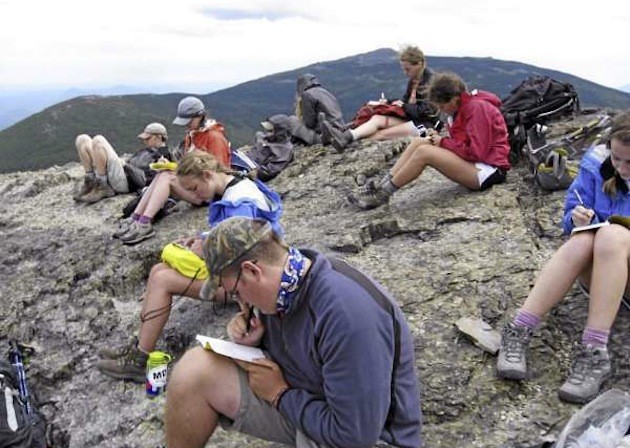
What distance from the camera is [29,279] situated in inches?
369

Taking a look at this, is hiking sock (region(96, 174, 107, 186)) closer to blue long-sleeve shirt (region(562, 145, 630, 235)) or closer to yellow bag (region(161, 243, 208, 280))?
yellow bag (region(161, 243, 208, 280))

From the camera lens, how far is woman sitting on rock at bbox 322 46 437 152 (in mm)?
11961

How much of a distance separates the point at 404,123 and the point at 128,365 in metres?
7.82

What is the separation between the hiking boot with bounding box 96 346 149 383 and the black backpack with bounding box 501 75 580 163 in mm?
6777

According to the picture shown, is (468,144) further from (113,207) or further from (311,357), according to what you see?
(113,207)

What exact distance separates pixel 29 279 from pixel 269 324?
677cm

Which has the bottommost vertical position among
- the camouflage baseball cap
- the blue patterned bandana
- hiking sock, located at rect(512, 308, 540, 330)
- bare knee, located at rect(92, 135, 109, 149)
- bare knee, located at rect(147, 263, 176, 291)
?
hiking sock, located at rect(512, 308, 540, 330)

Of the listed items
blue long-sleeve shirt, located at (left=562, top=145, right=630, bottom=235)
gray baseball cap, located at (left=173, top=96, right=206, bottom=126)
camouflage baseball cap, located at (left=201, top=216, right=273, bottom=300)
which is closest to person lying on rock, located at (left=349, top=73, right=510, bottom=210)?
blue long-sleeve shirt, located at (left=562, top=145, right=630, bottom=235)

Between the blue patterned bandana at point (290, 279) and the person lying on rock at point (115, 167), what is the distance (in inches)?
350

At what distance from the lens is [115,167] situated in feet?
40.1

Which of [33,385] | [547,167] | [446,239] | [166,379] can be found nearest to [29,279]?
[33,385]

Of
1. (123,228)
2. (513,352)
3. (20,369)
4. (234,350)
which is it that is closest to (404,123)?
(123,228)

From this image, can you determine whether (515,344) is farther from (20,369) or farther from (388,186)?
(20,369)

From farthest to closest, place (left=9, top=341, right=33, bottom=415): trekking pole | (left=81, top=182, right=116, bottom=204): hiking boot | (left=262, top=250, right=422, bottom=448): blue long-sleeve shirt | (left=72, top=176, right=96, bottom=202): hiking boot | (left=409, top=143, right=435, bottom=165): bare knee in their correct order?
(left=72, top=176, right=96, bottom=202): hiking boot < (left=81, top=182, right=116, bottom=204): hiking boot < (left=409, top=143, right=435, bottom=165): bare knee < (left=9, top=341, right=33, bottom=415): trekking pole < (left=262, top=250, right=422, bottom=448): blue long-sleeve shirt
